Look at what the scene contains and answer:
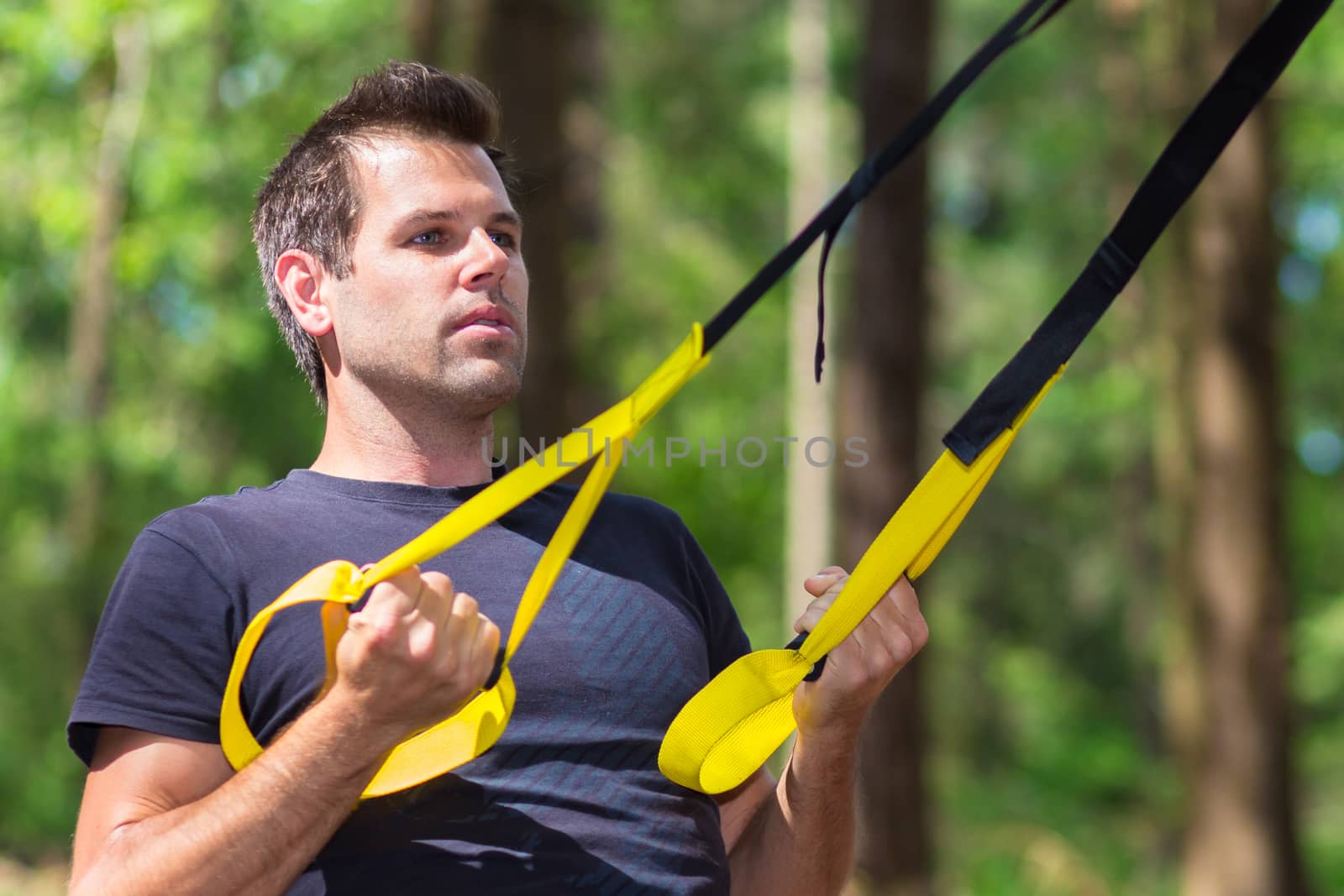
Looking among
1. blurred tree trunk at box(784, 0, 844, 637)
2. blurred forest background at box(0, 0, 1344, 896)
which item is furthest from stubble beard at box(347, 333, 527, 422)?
blurred tree trunk at box(784, 0, 844, 637)

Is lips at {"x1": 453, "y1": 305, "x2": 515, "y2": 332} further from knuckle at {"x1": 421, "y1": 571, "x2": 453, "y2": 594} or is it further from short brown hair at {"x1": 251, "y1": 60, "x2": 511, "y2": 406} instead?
knuckle at {"x1": 421, "y1": 571, "x2": 453, "y2": 594}

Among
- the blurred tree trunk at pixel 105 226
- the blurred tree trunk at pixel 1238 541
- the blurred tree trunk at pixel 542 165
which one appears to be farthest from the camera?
the blurred tree trunk at pixel 105 226

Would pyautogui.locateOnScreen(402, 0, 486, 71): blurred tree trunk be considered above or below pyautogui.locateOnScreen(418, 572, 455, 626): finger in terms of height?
above

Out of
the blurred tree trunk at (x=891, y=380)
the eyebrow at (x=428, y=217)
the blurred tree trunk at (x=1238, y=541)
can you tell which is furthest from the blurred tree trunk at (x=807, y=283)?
the eyebrow at (x=428, y=217)

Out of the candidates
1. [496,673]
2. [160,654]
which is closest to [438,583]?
[496,673]

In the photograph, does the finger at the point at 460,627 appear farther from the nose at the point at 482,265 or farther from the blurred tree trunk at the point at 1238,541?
the blurred tree trunk at the point at 1238,541

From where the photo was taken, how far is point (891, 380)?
8820 mm

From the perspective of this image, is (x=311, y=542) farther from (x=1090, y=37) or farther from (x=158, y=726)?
(x=1090, y=37)

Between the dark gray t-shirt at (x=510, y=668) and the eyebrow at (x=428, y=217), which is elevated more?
the eyebrow at (x=428, y=217)

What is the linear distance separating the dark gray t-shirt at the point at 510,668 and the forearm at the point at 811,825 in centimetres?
13

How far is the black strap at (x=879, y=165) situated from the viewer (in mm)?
1733

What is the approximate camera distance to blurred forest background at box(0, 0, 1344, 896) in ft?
28.2

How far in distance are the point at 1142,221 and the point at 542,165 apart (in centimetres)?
542

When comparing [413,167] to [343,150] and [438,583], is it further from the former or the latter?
[438,583]
